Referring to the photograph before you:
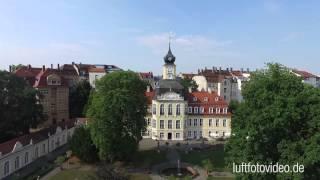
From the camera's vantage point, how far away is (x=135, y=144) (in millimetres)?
45125

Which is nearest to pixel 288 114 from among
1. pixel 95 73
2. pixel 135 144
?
pixel 135 144

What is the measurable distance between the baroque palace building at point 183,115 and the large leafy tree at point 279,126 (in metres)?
33.7

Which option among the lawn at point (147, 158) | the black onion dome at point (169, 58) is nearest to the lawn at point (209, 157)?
the lawn at point (147, 158)

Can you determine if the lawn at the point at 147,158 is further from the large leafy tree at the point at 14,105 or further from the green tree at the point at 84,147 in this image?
the large leafy tree at the point at 14,105

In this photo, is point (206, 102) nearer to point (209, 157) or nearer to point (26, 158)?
point (209, 157)

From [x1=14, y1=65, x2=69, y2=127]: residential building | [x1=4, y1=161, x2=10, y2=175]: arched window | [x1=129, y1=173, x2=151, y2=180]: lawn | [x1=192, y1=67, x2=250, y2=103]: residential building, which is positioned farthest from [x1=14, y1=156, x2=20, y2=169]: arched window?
[x1=192, y1=67, x2=250, y2=103]: residential building

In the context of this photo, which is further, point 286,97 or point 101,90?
point 101,90

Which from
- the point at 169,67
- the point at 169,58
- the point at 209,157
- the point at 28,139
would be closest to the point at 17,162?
the point at 28,139

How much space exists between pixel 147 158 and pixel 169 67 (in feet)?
81.8

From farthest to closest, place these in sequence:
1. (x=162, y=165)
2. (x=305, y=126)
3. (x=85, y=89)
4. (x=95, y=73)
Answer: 1. (x=95, y=73)
2. (x=85, y=89)
3. (x=162, y=165)
4. (x=305, y=126)

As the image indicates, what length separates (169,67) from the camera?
70.4 metres

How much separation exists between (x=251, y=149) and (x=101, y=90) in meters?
23.6

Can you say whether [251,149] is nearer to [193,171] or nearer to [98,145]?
[193,171]

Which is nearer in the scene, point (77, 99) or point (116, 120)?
point (116, 120)
